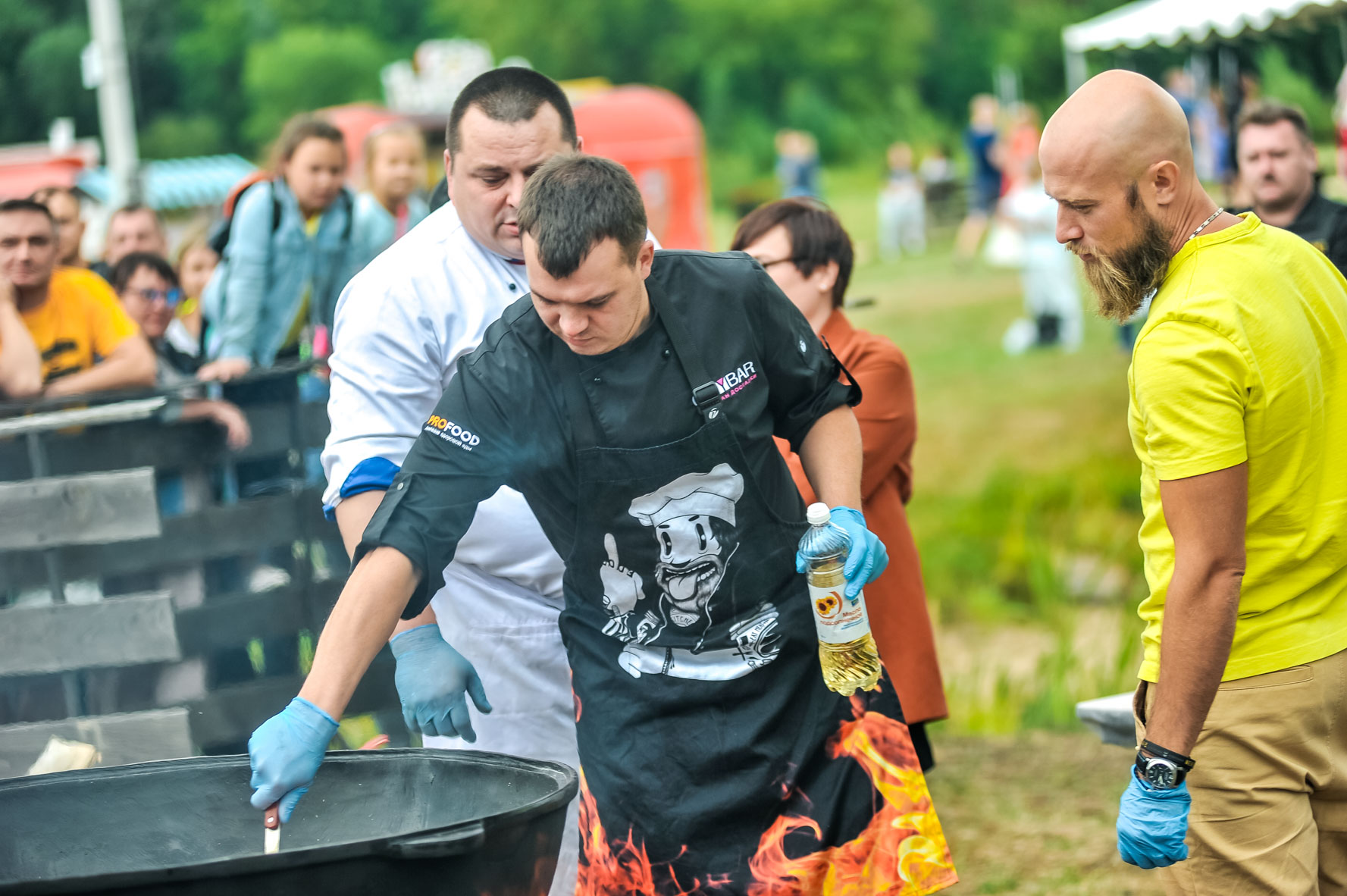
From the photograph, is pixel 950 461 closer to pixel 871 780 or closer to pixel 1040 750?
pixel 1040 750

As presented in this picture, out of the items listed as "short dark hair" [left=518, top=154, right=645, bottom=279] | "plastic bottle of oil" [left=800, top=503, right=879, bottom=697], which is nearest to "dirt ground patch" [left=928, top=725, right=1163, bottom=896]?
"plastic bottle of oil" [left=800, top=503, right=879, bottom=697]

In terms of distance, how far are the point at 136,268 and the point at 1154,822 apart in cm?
475

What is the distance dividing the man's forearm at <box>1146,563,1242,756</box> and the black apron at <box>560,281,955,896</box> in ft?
1.48

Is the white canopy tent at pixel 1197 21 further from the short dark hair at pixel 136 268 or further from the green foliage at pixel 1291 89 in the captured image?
the short dark hair at pixel 136 268

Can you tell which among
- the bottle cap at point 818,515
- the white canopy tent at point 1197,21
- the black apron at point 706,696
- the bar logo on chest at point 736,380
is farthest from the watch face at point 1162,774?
the white canopy tent at point 1197,21

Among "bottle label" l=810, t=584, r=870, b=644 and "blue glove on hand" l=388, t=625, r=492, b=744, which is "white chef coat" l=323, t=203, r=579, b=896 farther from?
"bottle label" l=810, t=584, r=870, b=644

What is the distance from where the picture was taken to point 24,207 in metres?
4.29

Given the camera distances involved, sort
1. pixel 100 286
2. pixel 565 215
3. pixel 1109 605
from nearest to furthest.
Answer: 1. pixel 565 215
2. pixel 100 286
3. pixel 1109 605

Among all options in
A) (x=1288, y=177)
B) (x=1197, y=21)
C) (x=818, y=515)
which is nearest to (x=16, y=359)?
(x=818, y=515)

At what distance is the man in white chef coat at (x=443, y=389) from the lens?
249cm

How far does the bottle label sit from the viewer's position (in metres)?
2.23

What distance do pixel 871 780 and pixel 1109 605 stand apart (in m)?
5.10

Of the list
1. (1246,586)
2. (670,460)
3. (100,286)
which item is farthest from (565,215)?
(100,286)

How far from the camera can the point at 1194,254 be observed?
6.90ft
